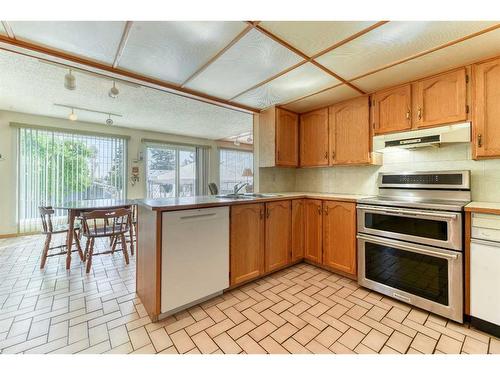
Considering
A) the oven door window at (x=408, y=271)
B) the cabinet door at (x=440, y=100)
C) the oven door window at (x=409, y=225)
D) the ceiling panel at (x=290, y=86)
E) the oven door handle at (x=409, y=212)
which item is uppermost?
the ceiling panel at (x=290, y=86)

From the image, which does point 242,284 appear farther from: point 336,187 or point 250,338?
point 336,187

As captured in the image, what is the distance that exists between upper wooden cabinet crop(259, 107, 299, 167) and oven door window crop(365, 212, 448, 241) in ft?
4.39

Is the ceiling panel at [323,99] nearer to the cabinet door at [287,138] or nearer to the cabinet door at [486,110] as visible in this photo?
the cabinet door at [287,138]

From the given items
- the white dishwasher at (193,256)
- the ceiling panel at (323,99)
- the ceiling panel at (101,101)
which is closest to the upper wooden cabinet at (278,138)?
the ceiling panel at (323,99)

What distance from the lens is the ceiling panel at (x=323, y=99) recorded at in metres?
2.48

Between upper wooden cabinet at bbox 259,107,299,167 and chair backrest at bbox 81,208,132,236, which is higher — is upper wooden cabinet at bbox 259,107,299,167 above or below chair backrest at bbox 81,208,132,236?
above

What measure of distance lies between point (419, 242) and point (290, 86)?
195cm

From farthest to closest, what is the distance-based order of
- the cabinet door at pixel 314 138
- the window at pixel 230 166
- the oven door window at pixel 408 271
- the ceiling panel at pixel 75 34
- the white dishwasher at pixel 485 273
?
the window at pixel 230 166, the cabinet door at pixel 314 138, the oven door window at pixel 408 271, the white dishwasher at pixel 485 273, the ceiling panel at pixel 75 34

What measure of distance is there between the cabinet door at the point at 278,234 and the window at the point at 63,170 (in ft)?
13.6

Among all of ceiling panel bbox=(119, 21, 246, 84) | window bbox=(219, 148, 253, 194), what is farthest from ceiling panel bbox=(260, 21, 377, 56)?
window bbox=(219, 148, 253, 194)

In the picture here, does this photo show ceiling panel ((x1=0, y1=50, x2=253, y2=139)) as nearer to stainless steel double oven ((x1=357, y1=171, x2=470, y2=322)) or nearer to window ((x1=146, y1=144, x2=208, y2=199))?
window ((x1=146, y1=144, x2=208, y2=199))

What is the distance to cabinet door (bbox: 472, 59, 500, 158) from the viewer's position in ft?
5.78

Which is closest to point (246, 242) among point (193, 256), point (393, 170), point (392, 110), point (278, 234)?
point (278, 234)

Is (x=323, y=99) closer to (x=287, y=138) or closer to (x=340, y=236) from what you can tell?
(x=287, y=138)
